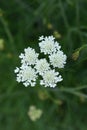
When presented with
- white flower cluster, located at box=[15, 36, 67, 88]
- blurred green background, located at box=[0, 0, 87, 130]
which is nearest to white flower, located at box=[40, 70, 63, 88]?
white flower cluster, located at box=[15, 36, 67, 88]

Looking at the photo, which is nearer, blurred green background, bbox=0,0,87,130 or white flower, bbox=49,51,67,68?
white flower, bbox=49,51,67,68

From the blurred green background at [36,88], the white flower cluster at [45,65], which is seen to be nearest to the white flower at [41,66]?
the white flower cluster at [45,65]

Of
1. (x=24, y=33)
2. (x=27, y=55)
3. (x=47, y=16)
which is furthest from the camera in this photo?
(x=24, y=33)

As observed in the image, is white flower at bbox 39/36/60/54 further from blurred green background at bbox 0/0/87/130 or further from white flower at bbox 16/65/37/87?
blurred green background at bbox 0/0/87/130

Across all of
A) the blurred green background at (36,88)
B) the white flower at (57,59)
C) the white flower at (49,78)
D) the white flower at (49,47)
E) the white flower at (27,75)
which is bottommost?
the white flower at (49,78)

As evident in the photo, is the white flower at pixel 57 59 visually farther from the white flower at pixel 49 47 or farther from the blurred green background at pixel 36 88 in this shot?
the blurred green background at pixel 36 88

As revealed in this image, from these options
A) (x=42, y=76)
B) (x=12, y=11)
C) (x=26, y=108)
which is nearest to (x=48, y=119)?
(x=26, y=108)

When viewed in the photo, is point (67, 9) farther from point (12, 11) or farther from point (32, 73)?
point (32, 73)
